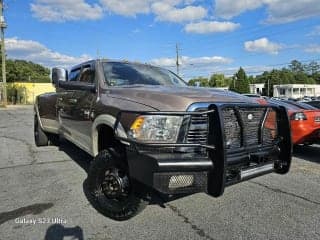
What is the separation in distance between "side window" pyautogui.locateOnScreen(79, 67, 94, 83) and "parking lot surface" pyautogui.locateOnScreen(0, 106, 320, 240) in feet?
5.19

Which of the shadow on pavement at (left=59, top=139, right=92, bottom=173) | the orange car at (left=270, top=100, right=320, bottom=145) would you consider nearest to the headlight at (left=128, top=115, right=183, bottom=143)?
the shadow on pavement at (left=59, top=139, right=92, bottom=173)

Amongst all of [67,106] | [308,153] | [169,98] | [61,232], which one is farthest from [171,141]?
[308,153]

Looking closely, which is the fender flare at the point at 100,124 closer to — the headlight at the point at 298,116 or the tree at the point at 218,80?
the headlight at the point at 298,116

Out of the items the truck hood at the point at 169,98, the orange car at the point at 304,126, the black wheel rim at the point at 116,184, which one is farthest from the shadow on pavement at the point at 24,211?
the orange car at the point at 304,126

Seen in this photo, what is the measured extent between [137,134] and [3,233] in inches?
68.2

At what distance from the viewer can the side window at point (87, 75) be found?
5546 mm

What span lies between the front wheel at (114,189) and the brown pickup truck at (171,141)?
0.01m

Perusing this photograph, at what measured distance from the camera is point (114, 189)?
4.02m

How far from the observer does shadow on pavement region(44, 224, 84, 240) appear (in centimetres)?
367

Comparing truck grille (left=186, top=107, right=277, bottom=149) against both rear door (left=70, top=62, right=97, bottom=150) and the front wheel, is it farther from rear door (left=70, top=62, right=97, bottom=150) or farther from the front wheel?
rear door (left=70, top=62, right=97, bottom=150)

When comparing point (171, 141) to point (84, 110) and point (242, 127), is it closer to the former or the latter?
point (242, 127)

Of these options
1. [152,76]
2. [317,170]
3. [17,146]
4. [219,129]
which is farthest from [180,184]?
[17,146]

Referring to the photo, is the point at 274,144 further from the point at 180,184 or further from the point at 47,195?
the point at 47,195

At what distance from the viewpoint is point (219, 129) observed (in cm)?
346
